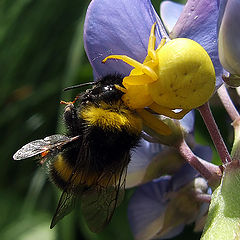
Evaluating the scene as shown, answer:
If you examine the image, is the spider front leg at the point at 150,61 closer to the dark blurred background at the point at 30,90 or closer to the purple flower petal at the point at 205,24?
the purple flower petal at the point at 205,24

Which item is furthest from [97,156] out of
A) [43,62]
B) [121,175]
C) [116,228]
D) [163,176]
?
[43,62]

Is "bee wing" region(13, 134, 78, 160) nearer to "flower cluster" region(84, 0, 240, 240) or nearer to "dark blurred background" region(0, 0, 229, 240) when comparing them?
"flower cluster" region(84, 0, 240, 240)

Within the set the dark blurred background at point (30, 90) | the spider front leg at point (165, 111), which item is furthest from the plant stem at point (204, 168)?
the dark blurred background at point (30, 90)

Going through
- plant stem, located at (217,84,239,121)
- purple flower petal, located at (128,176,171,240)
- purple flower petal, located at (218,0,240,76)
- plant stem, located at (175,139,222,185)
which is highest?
purple flower petal, located at (218,0,240,76)

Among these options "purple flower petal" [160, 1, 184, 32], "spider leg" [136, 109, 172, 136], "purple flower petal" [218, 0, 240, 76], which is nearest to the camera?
"purple flower petal" [218, 0, 240, 76]

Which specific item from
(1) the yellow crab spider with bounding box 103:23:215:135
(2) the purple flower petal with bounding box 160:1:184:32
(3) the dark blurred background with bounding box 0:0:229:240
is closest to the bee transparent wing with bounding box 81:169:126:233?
(1) the yellow crab spider with bounding box 103:23:215:135

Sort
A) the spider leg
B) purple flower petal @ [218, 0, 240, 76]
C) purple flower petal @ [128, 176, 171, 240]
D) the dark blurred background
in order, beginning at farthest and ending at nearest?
the dark blurred background
purple flower petal @ [128, 176, 171, 240]
the spider leg
purple flower petal @ [218, 0, 240, 76]

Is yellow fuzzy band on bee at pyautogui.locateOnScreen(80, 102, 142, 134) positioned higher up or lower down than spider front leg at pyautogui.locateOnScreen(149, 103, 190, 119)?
higher up
